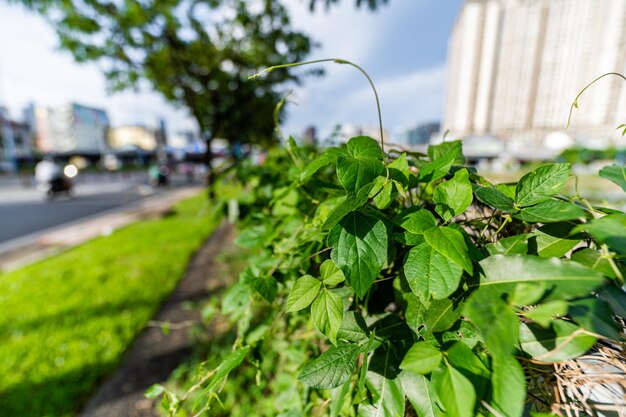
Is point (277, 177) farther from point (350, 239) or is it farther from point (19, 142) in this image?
point (19, 142)

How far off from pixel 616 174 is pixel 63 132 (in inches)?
3213

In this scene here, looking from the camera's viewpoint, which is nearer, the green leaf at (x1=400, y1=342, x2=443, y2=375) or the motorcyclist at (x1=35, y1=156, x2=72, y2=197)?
the green leaf at (x1=400, y1=342, x2=443, y2=375)

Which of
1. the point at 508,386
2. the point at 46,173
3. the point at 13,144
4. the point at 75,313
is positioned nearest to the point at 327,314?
the point at 508,386

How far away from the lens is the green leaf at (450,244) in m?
0.40

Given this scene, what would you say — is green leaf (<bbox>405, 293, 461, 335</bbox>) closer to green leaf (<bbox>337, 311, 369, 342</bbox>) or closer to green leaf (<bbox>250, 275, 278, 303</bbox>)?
green leaf (<bbox>337, 311, 369, 342</bbox>)

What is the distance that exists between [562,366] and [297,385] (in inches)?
30.2

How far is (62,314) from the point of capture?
3.16 meters

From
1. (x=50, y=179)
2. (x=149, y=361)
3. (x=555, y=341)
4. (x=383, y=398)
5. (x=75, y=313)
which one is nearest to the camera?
(x=555, y=341)

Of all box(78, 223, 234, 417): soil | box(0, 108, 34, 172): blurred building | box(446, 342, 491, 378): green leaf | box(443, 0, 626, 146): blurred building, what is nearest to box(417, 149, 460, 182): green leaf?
box(446, 342, 491, 378): green leaf

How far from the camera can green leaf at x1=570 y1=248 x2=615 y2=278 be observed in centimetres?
39

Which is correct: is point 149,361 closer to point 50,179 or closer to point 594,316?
point 594,316

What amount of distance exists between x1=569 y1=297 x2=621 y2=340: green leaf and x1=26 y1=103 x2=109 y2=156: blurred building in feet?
206

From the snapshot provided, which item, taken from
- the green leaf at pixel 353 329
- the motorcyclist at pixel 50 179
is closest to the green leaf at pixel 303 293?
the green leaf at pixel 353 329

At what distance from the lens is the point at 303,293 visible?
0.53m
